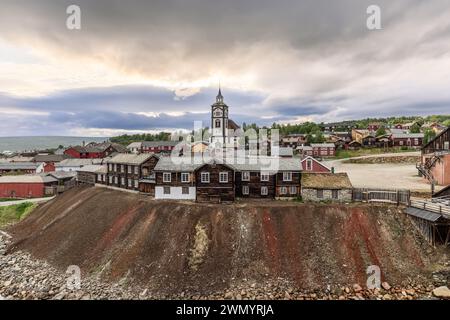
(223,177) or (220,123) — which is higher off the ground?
(220,123)

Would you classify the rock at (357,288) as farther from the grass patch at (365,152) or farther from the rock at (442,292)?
the grass patch at (365,152)

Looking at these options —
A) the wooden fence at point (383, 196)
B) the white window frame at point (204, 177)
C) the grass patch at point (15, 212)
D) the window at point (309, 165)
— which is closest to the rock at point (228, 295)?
the white window frame at point (204, 177)

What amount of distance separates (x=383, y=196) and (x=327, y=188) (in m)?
6.43

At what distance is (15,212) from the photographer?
163 ft

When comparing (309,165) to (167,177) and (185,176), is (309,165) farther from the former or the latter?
(167,177)

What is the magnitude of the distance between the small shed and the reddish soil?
303 centimetres

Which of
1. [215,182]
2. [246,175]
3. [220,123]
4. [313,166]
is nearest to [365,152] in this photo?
[220,123]

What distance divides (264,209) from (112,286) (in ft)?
60.0

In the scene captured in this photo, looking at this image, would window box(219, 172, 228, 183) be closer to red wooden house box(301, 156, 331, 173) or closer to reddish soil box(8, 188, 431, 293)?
reddish soil box(8, 188, 431, 293)

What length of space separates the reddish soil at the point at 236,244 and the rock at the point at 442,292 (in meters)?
1.90

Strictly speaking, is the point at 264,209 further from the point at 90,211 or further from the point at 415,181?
the point at 415,181

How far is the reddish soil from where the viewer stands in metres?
25.3

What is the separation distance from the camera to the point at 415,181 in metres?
44.3

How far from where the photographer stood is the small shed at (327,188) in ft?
113
